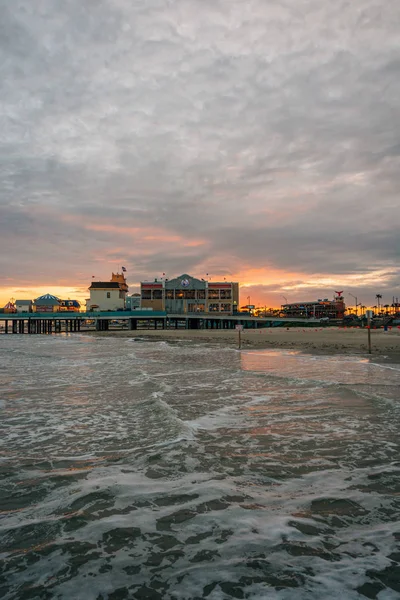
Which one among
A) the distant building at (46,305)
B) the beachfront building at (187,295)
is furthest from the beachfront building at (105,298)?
the distant building at (46,305)

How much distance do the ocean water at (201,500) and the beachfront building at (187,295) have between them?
107764 mm

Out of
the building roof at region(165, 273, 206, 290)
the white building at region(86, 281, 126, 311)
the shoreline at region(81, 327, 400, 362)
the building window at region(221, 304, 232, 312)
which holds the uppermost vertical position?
the building roof at region(165, 273, 206, 290)

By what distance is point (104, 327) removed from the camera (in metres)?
123

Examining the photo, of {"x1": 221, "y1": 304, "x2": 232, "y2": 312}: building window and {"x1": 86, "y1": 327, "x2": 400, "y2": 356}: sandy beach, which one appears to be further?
{"x1": 221, "y1": 304, "x2": 232, "y2": 312}: building window

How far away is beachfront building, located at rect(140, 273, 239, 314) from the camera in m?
120

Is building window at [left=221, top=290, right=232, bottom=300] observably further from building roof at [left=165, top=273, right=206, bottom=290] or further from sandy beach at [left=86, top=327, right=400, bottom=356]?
sandy beach at [left=86, top=327, right=400, bottom=356]

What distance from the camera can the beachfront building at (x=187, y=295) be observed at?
394 feet

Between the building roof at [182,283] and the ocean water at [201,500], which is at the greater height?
the building roof at [182,283]

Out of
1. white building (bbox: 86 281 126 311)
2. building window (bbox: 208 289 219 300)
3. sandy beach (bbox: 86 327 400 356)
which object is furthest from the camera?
building window (bbox: 208 289 219 300)

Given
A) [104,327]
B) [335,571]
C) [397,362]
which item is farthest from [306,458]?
[104,327]

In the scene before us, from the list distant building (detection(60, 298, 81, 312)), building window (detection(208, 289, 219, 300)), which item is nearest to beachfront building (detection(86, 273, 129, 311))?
distant building (detection(60, 298, 81, 312))

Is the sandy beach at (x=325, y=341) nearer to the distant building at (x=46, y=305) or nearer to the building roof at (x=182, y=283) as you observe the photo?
the building roof at (x=182, y=283)

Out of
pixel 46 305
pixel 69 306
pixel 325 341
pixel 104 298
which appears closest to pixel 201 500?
pixel 325 341

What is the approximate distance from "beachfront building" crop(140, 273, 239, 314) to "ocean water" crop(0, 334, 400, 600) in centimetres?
10776
